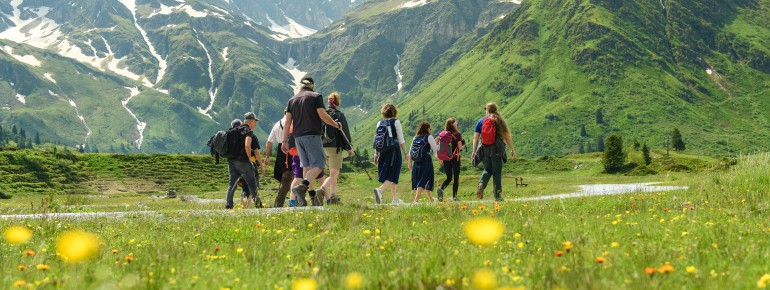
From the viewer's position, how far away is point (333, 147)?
15.8m

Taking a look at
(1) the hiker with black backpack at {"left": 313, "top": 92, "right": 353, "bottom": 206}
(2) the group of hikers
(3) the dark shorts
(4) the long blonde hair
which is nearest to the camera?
(2) the group of hikers

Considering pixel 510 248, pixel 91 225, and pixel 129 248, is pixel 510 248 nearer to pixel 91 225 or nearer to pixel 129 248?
pixel 129 248

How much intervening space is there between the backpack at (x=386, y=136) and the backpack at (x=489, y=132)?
2561 millimetres

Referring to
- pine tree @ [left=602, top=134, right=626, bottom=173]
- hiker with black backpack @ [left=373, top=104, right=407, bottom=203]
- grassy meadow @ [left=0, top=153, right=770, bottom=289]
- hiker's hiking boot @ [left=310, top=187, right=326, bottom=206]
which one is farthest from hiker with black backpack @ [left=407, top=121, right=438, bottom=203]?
pine tree @ [left=602, top=134, right=626, bottom=173]

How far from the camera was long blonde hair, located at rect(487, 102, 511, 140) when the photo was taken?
55.7 ft

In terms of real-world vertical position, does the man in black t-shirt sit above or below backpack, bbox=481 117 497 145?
below

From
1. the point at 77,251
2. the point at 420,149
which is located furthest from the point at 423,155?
the point at 77,251

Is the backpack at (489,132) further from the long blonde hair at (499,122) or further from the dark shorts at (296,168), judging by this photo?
the dark shorts at (296,168)

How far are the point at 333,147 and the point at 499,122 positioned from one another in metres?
4.95

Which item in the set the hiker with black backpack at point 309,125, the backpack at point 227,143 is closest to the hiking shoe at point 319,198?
the hiker with black backpack at point 309,125

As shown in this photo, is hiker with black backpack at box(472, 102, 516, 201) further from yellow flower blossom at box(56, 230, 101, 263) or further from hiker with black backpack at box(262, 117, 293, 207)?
yellow flower blossom at box(56, 230, 101, 263)

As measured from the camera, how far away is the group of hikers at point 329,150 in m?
14.2

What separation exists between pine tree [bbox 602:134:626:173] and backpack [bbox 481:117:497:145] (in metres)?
89.3

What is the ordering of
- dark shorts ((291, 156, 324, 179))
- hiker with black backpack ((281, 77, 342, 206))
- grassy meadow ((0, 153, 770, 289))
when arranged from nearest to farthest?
grassy meadow ((0, 153, 770, 289)) → hiker with black backpack ((281, 77, 342, 206)) → dark shorts ((291, 156, 324, 179))
